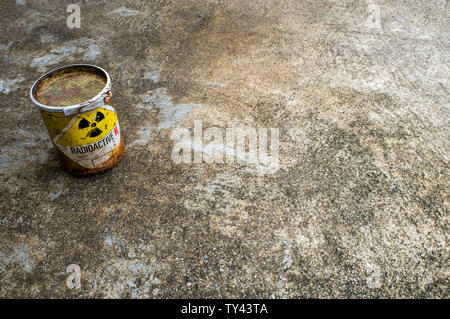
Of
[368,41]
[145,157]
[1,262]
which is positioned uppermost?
[368,41]

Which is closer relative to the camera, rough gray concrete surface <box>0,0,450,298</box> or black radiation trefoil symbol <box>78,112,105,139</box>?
rough gray concrete surface <box>0,0,450,298</box>

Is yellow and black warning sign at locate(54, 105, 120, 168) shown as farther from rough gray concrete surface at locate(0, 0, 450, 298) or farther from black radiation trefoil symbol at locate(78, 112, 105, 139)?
rough gray concrete surface at locate(0, 0, 450, 298)

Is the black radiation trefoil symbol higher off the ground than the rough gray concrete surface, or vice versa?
the black radiation trefoil symbol

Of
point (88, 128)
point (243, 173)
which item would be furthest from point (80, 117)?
point (243, 173)

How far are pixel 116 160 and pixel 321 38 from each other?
2.61 meters

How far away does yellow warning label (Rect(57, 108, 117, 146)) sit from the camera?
6.36ft

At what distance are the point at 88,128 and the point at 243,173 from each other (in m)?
1.03

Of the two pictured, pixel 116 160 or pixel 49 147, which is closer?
pixel 116 160

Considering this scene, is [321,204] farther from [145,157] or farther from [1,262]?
[1,262]

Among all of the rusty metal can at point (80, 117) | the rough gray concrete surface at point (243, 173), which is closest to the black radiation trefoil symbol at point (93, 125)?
the rusty metal can at point (80, 117)

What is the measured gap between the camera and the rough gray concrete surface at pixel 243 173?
176 centimetres

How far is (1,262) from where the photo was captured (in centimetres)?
179

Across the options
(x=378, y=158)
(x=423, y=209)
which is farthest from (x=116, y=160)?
(x=423, y=209)

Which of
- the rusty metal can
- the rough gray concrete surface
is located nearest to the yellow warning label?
the rusty metal can
